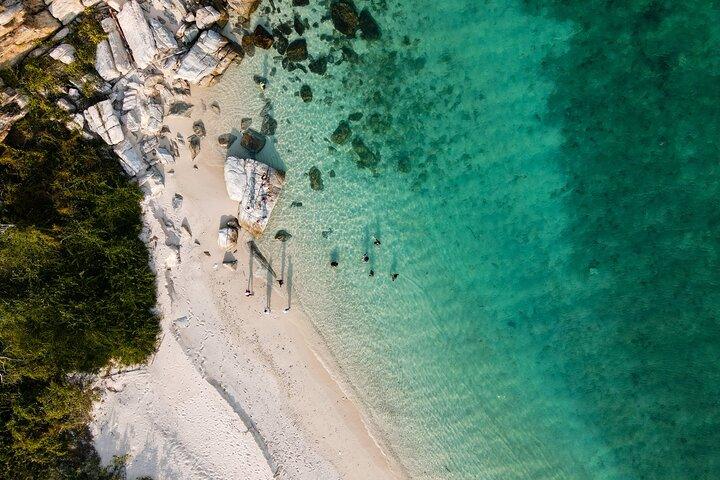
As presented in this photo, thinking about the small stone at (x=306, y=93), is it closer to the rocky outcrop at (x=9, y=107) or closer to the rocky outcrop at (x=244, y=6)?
the rocky outcrop at (x=244, y=6)

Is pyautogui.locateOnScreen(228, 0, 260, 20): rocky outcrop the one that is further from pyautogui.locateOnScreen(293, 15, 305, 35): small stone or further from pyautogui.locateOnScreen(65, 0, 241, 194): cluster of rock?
pyautogui.locateOnScreen(293, 15, 305, 35): small stone

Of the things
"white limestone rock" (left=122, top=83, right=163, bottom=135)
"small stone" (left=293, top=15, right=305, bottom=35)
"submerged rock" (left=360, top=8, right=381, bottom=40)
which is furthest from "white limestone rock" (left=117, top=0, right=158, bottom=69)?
"submerged rock" (left=360, top=8, right=381, bottom=40)

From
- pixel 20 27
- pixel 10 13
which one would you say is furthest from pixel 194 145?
pixel 10 13

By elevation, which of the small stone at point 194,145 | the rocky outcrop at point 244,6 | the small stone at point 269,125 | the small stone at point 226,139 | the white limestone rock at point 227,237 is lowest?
the white limestone rock at point 227,237

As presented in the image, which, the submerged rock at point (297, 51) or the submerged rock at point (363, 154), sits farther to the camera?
the submerged rock at point (363, 154)

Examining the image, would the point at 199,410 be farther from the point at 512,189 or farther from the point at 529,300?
the point at 512,189

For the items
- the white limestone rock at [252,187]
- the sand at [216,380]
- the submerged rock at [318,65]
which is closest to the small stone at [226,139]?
the sand at [216,380]

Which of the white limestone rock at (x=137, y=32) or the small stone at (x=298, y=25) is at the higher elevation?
the small stone at (x=298, y=25)

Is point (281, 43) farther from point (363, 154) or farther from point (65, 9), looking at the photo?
point (65, 9)
